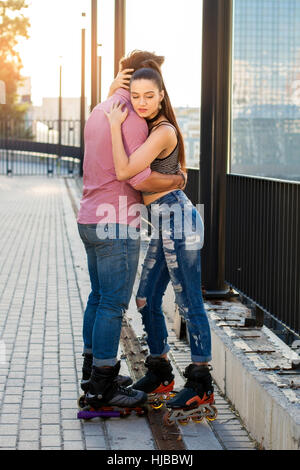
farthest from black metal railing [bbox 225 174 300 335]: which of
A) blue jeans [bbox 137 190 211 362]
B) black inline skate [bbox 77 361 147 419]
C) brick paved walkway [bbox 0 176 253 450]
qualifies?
black inline skate [bbox 77 361 147 419]

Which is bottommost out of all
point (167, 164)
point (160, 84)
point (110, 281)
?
point (110, 281)

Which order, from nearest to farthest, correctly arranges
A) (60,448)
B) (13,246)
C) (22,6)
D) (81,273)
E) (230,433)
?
1. (60,448)
2. (230,433)
3. (81,273)
4. (13,246)
5. (22,6)

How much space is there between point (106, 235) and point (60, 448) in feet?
3.40

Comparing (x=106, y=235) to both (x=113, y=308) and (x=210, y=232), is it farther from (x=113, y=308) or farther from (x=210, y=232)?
(x=210, y=232)

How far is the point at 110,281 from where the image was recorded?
14.9ft

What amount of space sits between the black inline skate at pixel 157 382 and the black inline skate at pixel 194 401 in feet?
0.90

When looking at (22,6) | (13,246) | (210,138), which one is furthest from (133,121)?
(22,6)

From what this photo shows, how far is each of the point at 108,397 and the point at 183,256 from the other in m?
0.81

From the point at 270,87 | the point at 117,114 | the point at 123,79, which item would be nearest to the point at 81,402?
the point at 117,114

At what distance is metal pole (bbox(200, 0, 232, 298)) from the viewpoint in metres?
6.61

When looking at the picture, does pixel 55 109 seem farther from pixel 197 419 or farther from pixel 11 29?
pixel 197 419

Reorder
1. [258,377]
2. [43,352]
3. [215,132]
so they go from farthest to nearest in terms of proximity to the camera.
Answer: [215,132]
[43,352]
[258,377]

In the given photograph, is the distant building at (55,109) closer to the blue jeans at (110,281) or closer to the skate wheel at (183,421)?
the blue jeans at (110,281)
